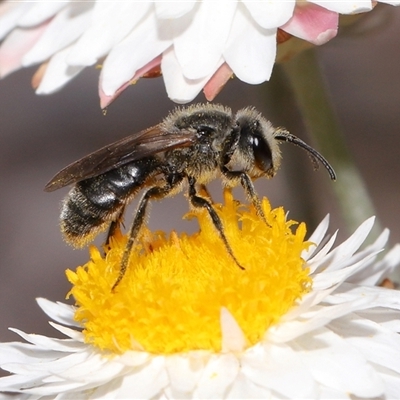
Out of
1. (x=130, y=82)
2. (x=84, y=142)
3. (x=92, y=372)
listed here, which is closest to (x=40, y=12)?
(x=130, y=82)

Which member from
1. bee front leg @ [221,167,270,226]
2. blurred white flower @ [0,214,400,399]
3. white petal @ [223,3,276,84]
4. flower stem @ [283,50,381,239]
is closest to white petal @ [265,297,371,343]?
blurred white flower @ [0,214,400,399]

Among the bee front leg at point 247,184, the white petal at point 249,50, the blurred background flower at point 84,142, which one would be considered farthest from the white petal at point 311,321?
the blurred background flower at point 84,142

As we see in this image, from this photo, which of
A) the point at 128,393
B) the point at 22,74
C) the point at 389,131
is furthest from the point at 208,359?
the point at 22,74

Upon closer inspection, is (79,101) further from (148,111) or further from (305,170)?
(305,170)

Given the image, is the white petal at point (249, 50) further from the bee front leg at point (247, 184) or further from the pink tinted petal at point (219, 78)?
the bee front leg at point (247, 184)

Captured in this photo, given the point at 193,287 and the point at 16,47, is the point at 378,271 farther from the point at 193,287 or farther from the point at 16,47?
the point at 16,47

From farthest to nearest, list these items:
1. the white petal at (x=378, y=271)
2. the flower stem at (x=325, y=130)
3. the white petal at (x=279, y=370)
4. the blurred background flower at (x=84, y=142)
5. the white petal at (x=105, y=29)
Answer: the blurred background flower at (x=84, y=142), the flower stem at (x=325, y=130), the white petal at (x=378, y=271), the white petal at (x=105, y=29), the white petal at (x=279, y=370)
